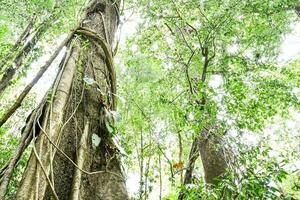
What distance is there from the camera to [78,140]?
2.26 m

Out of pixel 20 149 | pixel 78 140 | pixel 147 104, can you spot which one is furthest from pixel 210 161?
pixel 20 149

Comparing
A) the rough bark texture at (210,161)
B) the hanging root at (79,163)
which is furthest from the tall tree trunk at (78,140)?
the rough bark texture at (210,161)

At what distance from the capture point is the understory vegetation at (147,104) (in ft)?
6.92

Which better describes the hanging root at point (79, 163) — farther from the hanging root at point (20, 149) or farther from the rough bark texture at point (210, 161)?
the rough bark texture at point (210, 161)

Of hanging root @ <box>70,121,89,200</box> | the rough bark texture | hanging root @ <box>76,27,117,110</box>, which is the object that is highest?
hanging root @ <box>76,27,117,110</box>

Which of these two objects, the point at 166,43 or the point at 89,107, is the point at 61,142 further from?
the point at 166,43

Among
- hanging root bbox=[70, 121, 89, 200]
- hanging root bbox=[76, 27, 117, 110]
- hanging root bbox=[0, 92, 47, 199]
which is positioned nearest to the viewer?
hanging root bbox=[0, 92, 47, 199]

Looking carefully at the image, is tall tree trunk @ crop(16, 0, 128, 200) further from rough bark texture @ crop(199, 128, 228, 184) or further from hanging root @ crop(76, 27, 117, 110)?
rough bark texture @ crop(199, 128, 228, 184)

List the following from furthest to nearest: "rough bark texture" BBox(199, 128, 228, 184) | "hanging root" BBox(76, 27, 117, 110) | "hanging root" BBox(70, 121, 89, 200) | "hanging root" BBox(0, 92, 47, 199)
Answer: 1. "rough bark texture" BBox(199, 128, 228, 184)
2. "hanging root" BBox(76, 27, 117, 110)
3. "hanging root" BBox(70, 121, 89, 200)
4. "hanging root" BBox(0, 92, 47, 199)

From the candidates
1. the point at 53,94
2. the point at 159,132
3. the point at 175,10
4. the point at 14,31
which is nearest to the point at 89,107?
the point at 53,94

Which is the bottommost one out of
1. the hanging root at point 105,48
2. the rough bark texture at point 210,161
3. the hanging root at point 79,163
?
the hanging root at point 79,163

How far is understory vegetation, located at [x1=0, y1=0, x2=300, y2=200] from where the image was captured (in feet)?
6.92

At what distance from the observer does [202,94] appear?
3209 mm

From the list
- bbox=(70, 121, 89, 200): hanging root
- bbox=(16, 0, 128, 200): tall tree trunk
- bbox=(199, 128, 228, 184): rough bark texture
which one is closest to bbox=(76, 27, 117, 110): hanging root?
bbox=(16, 0, 128, 200): tall tree trunk
